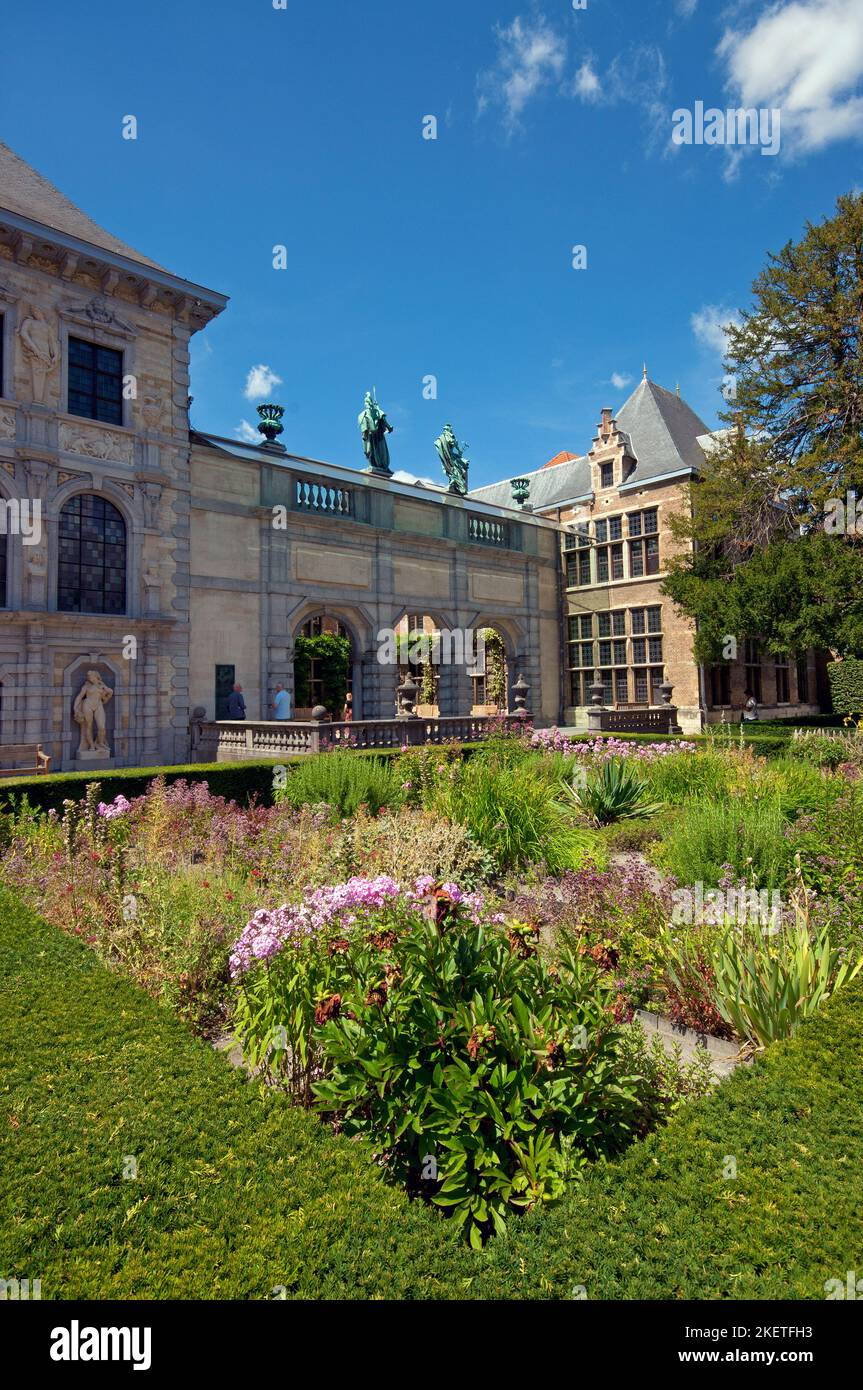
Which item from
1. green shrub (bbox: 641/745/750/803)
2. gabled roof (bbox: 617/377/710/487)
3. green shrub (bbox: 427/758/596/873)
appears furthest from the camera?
gabled roof (bbox: 617/377/710/487)

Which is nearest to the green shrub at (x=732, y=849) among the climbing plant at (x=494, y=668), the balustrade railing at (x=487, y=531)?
the balustrade railing at (x=487, y=531)

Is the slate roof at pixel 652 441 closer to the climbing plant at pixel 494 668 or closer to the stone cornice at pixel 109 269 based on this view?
the climbing plant at pixel 494 668

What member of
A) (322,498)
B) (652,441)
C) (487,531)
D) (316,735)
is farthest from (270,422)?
(652,441)

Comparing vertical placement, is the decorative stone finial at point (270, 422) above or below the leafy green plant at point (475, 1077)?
above

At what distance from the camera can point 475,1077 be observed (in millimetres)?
2732

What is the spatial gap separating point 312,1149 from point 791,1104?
1869 mm

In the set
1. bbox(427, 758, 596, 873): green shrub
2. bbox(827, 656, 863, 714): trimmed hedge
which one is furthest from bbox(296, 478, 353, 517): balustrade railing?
bbox(827, 656, 863, 714): trimmed hedge

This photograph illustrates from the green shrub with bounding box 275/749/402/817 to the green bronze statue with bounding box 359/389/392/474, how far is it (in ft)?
54.1

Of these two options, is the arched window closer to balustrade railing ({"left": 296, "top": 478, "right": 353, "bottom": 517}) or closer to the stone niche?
the stone niche

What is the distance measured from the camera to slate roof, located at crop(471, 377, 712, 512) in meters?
25.1

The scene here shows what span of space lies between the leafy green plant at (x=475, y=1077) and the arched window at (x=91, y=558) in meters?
15.0

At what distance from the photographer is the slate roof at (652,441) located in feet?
82.4
